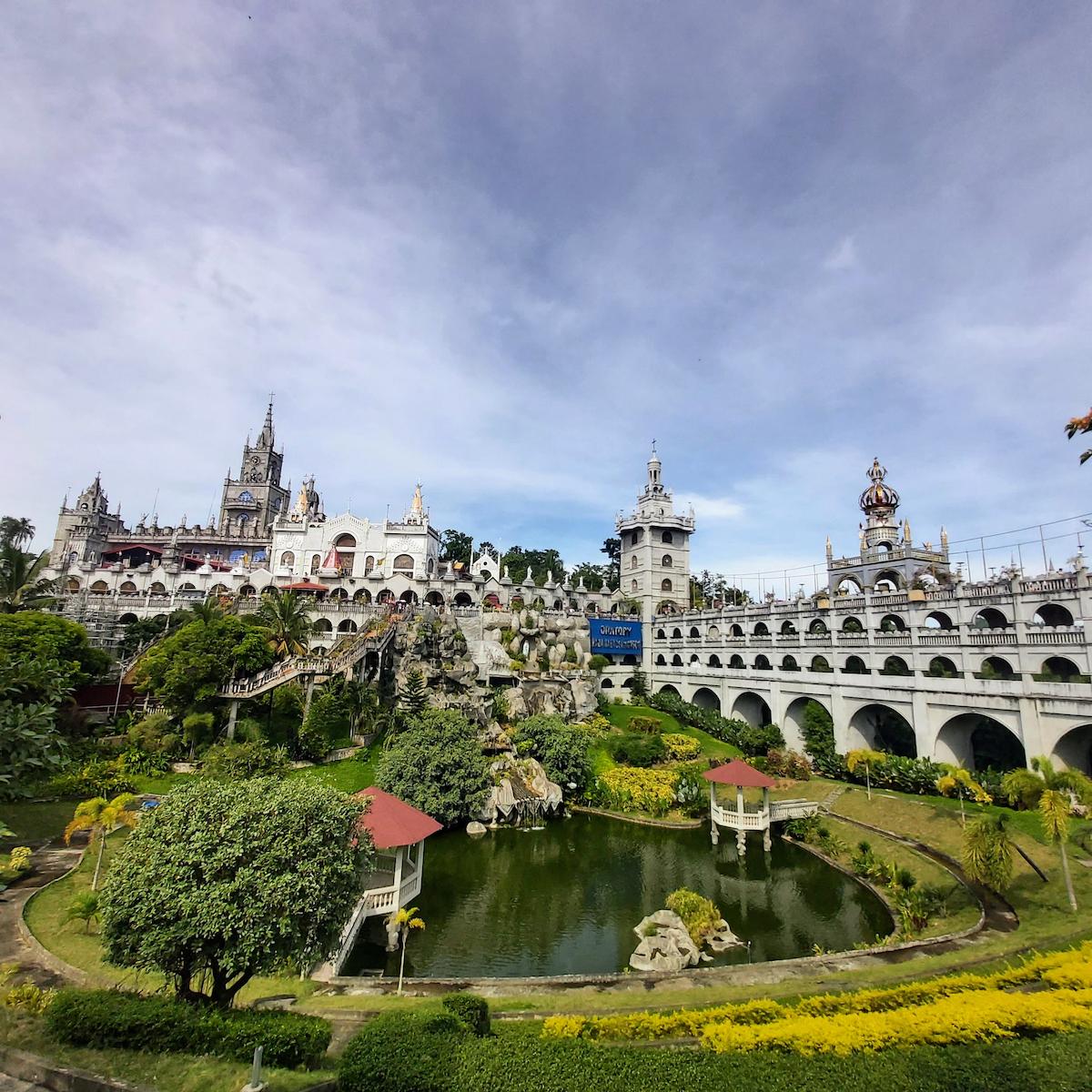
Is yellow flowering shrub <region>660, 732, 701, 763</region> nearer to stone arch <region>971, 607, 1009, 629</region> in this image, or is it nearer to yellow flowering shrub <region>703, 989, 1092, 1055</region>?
stone arch <region>971, 607, 1009, 629</region>

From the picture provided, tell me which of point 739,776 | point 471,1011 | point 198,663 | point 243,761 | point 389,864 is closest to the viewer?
point 471,1011

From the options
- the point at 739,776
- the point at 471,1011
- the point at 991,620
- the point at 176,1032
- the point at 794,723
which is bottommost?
the point at 471,1011

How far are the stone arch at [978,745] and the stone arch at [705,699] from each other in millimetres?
18502

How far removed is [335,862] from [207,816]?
2.32 metres

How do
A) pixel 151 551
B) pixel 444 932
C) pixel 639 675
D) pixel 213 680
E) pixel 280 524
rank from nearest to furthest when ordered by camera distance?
1. pixel 444 932
2. pixel 213 680
3. pixel 639 675
4. pixel 280 524
5. pixel 151 551

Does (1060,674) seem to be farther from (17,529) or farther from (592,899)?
(17,529)

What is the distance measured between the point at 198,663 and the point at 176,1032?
24795 mm

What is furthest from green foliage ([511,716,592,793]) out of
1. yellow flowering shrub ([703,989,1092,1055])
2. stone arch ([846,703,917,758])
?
yellow flowering shrub ([703,989,1092,1055])

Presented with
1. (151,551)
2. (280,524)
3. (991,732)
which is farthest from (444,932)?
(151,551)

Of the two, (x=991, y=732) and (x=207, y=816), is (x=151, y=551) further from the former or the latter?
(x=991, y=732)

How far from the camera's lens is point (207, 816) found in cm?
1002

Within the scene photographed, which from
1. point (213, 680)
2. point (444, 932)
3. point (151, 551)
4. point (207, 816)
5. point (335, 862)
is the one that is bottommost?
point (444, 932)

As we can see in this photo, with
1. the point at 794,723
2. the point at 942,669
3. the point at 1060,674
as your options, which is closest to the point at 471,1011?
the point at 942,669

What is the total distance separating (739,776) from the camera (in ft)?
85.0
